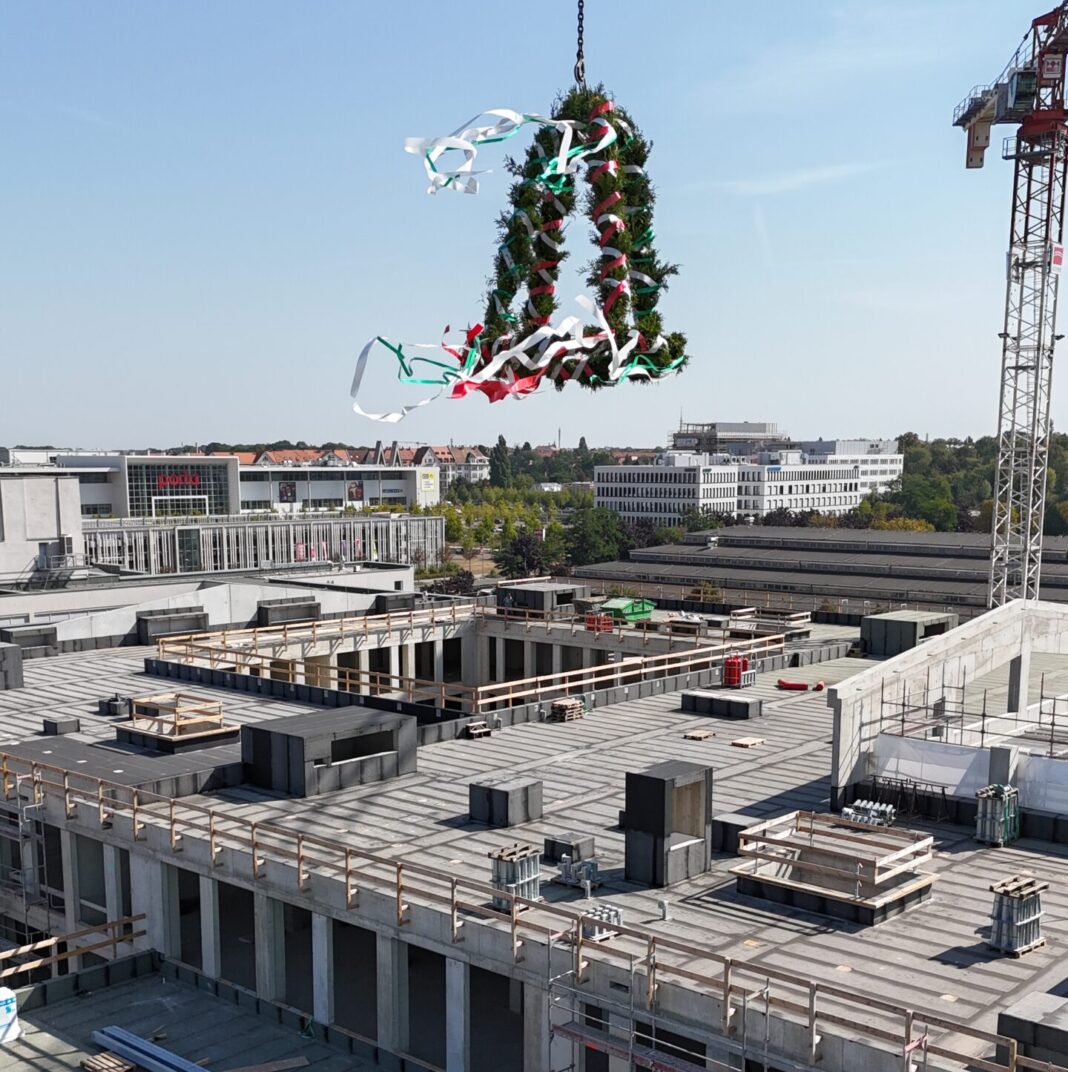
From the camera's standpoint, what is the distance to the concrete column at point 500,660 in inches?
2744

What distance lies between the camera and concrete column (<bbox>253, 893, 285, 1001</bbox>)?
87.1 ft

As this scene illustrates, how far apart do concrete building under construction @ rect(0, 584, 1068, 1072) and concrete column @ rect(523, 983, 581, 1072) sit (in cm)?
7

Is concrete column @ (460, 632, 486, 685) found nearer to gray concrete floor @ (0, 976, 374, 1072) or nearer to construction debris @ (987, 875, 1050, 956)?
gray concrete floor @ (0, 976, 374, 1072)

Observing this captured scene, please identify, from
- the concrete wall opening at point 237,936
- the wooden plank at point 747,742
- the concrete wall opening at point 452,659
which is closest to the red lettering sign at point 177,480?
the concrete wall opening at point 452,659

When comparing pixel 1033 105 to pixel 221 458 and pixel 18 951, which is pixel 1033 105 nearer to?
pixel 18 951

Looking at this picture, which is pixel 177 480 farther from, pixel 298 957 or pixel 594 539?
pixel 298 957

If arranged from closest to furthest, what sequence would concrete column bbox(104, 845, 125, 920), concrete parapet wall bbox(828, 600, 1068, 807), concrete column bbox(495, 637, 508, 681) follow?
concrete column bbox(104, 845, 125, 920)
concrete parapet wall bbox(828, 600, 1068, 807)
concrete column bbox(495, 637, 508, 681)

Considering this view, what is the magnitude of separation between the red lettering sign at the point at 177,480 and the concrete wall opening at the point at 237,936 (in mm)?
133739

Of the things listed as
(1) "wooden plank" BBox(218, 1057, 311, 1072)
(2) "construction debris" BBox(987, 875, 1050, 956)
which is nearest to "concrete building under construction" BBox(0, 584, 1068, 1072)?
(2) "construction debris" BBox(987, 875, 1050, 956)

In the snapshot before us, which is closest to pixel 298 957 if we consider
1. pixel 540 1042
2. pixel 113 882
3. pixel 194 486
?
pixel 113 882

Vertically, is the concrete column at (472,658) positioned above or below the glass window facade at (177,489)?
below

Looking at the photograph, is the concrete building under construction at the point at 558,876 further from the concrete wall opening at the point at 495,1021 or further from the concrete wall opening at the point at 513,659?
the concrete wall opening at the point at 513,659

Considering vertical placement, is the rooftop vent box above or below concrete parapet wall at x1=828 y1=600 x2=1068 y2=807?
below

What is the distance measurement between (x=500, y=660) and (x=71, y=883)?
3970 cm
